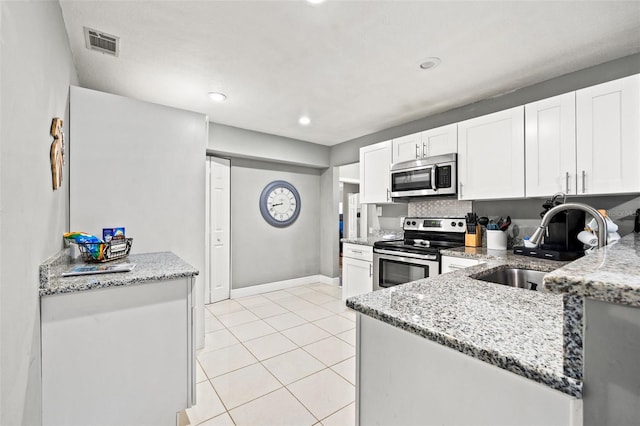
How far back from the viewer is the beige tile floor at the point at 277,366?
5.94 ft

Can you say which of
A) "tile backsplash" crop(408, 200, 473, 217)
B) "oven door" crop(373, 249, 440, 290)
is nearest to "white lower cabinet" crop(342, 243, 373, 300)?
"oven door" crop(373, 249, 440, 290)

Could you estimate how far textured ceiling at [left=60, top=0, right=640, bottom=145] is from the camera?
1.73 metres

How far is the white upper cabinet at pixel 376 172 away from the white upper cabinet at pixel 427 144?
163mm

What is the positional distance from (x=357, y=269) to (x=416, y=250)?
96 cm

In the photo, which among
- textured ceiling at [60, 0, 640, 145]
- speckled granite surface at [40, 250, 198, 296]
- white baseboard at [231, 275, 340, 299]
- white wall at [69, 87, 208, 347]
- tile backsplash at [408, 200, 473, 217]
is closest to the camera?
speckled granite surface at [40, 250, 198, 296]

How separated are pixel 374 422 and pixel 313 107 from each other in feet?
9.83

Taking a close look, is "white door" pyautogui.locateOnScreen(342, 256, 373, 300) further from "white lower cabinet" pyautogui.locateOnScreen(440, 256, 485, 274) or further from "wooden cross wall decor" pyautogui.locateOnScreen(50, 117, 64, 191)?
"wooden cross wall decor" pyautogui.locateOnScreen(50, 117, 64, 191)

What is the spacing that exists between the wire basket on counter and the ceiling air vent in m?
1.39

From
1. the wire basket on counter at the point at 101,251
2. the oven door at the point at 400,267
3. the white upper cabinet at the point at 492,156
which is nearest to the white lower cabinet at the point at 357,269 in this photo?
the oven door at the point at 400,267

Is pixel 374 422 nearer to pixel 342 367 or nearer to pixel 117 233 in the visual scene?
pixel 342 367

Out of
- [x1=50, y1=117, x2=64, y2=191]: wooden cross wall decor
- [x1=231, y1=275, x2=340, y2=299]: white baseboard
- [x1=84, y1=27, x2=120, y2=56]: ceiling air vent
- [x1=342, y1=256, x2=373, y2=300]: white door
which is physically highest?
[x1=84, y1=27, x2=120, y2=56]: ceiling air vent

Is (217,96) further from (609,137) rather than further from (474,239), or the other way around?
(609,137)

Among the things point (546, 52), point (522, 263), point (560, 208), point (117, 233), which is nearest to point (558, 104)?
point (546, 52)

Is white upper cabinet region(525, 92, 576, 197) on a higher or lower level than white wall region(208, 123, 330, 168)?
lower
